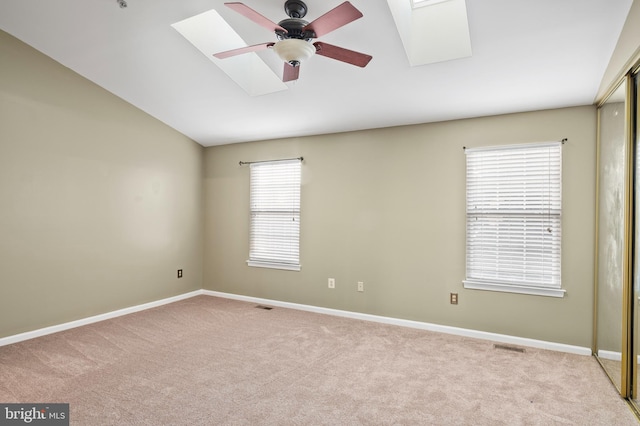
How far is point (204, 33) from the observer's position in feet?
9.77

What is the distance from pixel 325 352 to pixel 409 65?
2634 millimetres

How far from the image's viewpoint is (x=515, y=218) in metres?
3.43

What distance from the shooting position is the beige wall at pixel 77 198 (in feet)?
10.8

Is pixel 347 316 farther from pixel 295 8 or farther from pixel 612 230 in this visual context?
pixel 295 8

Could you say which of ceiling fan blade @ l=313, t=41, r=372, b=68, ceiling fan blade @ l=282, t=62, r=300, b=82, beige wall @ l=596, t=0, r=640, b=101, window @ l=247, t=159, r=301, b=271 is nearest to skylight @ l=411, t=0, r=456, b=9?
ceiling fan blade @ l=313, t=41, r=372, b=68

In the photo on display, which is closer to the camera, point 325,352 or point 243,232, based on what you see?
point 325,352

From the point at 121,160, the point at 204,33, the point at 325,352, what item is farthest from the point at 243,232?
the point at 204,33

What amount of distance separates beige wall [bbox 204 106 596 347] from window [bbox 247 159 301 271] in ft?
0.41

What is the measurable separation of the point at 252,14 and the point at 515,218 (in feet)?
9.88

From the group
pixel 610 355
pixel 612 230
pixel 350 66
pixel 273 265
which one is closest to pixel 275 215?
pixel 273 265

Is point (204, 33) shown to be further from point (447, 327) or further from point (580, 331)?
point (580, 331)

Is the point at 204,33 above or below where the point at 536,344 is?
above

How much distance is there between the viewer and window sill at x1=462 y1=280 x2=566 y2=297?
326cm

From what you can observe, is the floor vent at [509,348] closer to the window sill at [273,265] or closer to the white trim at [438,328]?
the white trim at [438,328]
